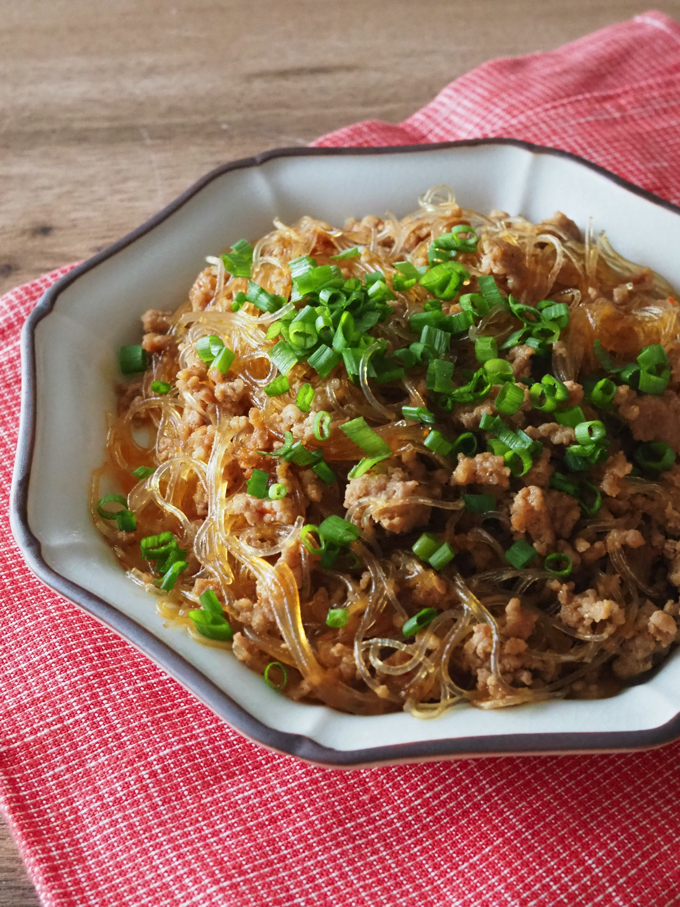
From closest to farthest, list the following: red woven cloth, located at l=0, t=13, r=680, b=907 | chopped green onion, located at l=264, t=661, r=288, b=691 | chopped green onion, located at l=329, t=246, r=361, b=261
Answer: red woven cloth, located at l=0, t=13, r=680, b=907
chopped green onion, located at l=264, t=661, r=288, b=691
chopped green onion, located at l=329, t=246, r=361, b=261

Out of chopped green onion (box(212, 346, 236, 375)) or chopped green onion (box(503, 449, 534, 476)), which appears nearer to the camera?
chopped green onion (box(503, 449, 534, 476))

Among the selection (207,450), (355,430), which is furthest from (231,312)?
(355,430)

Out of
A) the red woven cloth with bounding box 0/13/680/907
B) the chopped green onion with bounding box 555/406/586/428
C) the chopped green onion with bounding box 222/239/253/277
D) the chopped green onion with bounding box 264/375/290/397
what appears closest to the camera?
the red woven cloth with bounding box 0/13/680/907

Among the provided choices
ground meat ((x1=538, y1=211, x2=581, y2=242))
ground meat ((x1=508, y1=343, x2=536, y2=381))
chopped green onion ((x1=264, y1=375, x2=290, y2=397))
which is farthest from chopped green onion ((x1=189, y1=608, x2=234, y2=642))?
ground meat ((x1=538, y1=211, x2=581, y2=242))

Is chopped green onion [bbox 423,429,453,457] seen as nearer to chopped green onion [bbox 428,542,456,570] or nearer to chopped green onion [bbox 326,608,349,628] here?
chopped green onion [bbox 428,542,456,570]

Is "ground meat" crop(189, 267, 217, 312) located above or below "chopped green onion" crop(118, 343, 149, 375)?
above

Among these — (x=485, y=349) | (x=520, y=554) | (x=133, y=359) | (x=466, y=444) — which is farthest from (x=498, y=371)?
(x=133, y=359)
